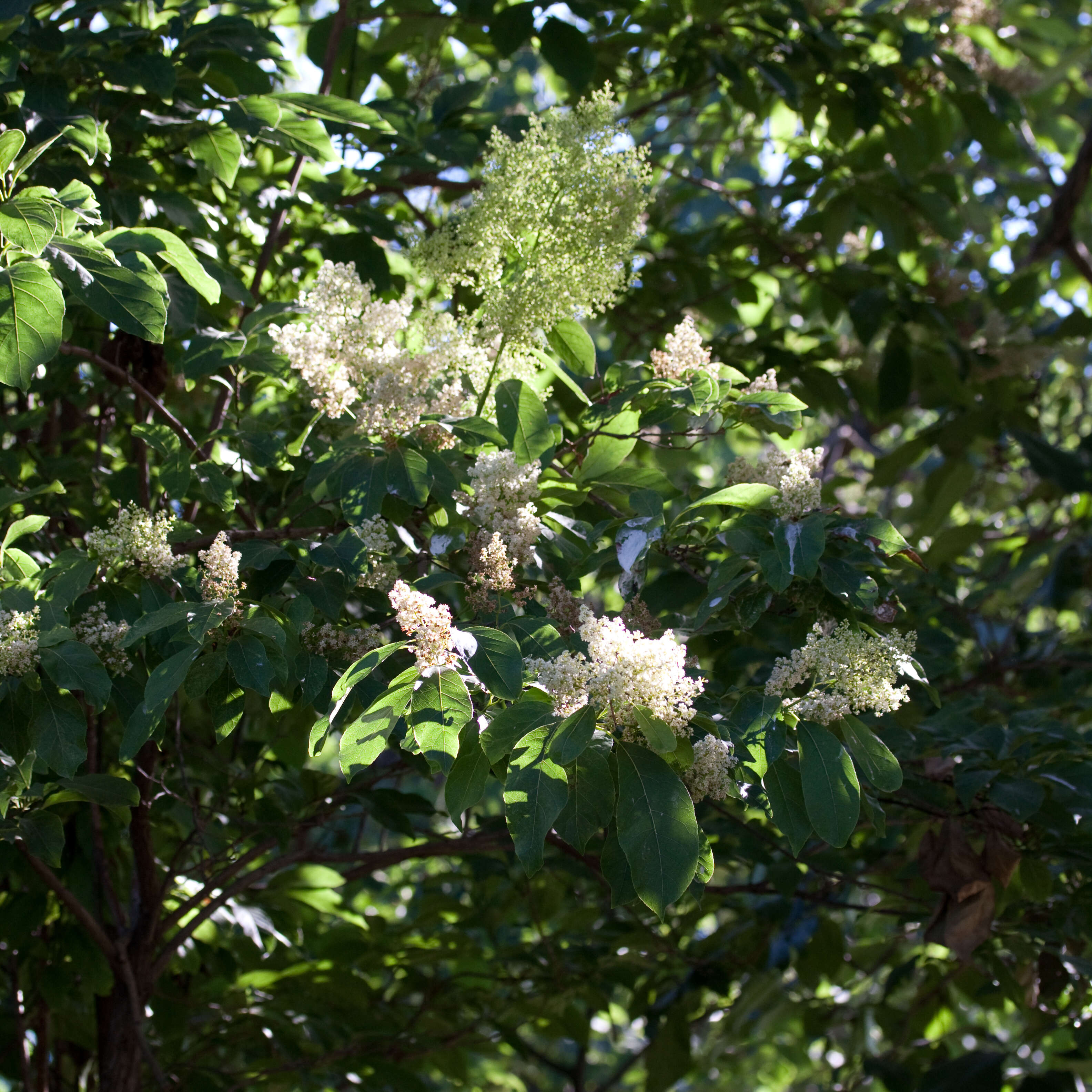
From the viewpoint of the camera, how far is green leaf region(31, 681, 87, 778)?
62.7 inches

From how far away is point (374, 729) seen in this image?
Answer: 1388mm

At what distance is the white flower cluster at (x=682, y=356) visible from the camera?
2006 millimetres

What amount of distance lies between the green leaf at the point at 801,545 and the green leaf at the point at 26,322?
111 centimetres

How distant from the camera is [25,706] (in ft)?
5.39

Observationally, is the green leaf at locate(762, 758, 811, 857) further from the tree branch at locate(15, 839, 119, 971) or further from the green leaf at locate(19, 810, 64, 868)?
the tree branch at locate(15, 839, 119, 971)

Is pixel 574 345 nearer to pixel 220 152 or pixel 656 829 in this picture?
pixel 220 152

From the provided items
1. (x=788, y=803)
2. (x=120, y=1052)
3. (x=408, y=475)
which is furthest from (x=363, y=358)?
(x=120, y=1052)

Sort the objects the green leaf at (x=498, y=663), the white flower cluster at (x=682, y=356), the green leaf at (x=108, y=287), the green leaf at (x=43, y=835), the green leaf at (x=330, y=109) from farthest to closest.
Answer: the green leaf at (x=330, y=109) < the white flower cluster at (x=682, y=356) < the green leaf at (x=43, y=835) < the green leaf at (x=108, y=287) < the green leaf at (x=498, y=663)

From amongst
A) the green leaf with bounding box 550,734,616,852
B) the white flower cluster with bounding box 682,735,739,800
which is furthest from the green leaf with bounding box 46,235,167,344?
the white flower cluster with bounding box 682,735,739,800

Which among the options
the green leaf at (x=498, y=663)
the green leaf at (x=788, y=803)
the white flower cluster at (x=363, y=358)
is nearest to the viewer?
the green leaf at (x=498, y=663)

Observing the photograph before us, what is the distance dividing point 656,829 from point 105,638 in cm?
91

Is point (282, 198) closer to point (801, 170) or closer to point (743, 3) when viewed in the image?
point (743, 3)

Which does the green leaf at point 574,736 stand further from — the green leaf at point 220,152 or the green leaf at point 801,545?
the green leaf at point 220,152

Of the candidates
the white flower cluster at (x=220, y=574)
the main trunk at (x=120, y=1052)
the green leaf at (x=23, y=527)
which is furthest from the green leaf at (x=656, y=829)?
the main trunk at (x=120, y=1052)
